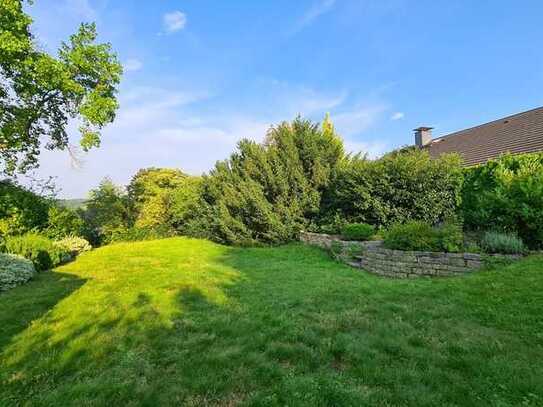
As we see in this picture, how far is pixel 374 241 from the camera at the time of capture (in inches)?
350

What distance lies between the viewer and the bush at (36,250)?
27.9 feet

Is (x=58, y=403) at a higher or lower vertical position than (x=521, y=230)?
lower

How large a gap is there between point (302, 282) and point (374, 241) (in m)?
3.58

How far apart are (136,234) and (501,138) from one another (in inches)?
712

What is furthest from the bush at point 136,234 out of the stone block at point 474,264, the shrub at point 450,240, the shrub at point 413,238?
the stone block at point 474,264

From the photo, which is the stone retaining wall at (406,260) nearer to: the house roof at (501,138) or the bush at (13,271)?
the house roof at (501,138)

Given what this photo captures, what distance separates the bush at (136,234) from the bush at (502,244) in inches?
593

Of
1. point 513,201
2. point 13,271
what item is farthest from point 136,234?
point 513,201

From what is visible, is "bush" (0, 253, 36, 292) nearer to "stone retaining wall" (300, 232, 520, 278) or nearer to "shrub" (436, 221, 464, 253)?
"stone retaining wall" (300, 232, 520, 278)

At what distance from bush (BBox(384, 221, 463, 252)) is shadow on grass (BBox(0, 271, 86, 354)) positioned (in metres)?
6.89

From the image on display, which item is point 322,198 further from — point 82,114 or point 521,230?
point 82,114

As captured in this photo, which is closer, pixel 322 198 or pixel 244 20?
pixel 244 20

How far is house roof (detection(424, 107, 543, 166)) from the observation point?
11938 millimetres

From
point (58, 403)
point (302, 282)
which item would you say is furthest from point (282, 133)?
point (58, 403)
